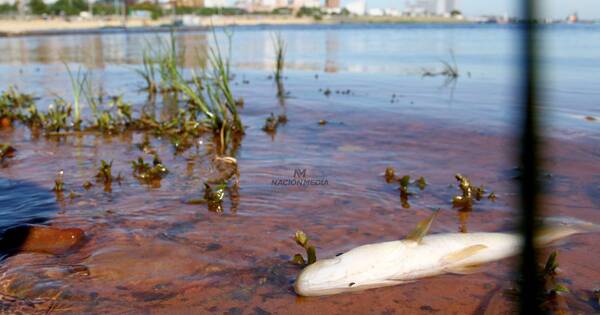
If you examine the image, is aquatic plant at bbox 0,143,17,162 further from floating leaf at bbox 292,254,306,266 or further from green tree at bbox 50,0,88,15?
green tree at bbox 50,0,88,15

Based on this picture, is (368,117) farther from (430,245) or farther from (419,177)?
(430,245)

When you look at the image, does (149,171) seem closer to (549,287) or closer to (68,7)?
(549,287)

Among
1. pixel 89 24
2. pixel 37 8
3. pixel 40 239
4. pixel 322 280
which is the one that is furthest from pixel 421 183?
pixel 37 8

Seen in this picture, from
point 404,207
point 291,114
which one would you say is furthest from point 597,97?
point 404,207

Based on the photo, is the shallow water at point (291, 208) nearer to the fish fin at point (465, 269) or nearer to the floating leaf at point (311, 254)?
the fish fin at point (465, 269)

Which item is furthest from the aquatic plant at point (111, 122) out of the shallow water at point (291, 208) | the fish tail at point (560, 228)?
the fish tail at point (560, 228)

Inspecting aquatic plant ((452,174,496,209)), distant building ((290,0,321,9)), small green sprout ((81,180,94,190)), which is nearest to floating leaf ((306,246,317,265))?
aquatic plant ((452,174,496,209))
